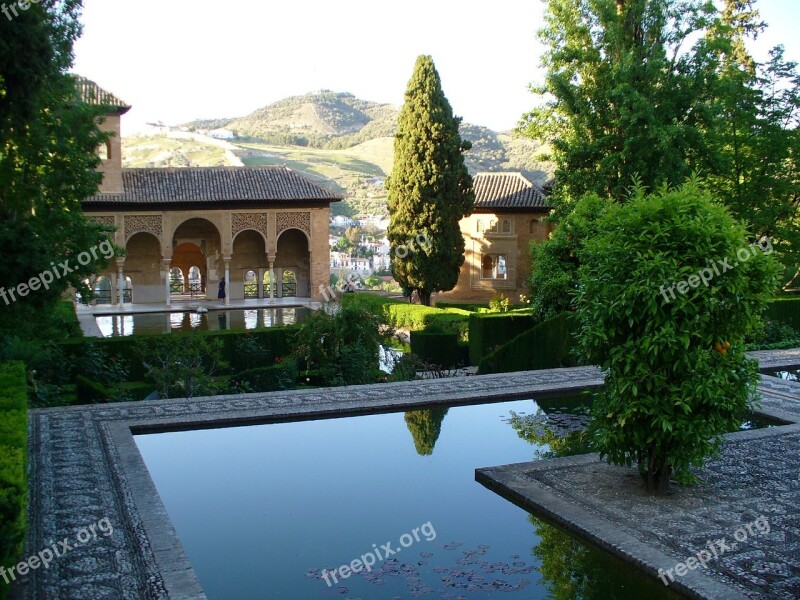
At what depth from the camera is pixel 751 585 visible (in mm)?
5273

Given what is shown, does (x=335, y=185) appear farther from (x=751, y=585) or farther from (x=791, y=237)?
(x=751, y=585)

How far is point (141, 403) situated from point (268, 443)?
255cm

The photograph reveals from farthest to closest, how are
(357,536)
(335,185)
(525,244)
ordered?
(335,185) < (525,244) < (357,536)

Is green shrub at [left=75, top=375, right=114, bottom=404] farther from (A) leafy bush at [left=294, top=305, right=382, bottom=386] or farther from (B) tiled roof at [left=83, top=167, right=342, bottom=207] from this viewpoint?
(B) tiled roof at [left=83, top=167, right=342, bottom=207]

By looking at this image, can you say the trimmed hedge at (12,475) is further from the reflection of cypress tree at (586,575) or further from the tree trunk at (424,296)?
the tree trunk at (424,296)

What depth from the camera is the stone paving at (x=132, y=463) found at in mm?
5320

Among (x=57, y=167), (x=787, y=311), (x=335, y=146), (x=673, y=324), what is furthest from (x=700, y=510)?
(x=335, y=146)

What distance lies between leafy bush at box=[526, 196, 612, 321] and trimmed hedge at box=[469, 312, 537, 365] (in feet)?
1.74

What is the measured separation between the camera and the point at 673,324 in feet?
22.2

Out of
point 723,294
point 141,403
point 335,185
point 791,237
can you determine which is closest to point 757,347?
point 791,237

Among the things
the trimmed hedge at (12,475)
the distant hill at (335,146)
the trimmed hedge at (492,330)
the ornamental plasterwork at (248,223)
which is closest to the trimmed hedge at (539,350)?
the trimmed hedge at (492,330)

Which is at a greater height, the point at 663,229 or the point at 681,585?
the point at 663,229

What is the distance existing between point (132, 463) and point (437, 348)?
353 inches

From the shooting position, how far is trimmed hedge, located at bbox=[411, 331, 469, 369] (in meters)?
16.1
